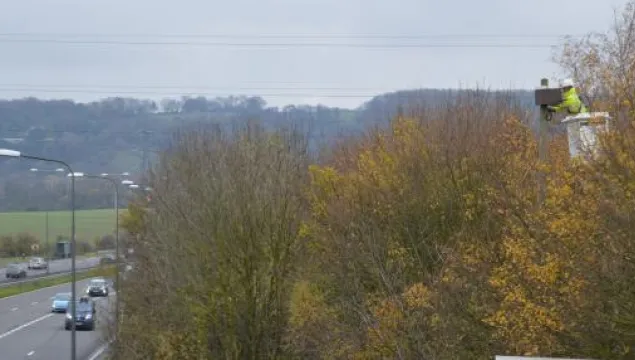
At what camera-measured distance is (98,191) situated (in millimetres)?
68312

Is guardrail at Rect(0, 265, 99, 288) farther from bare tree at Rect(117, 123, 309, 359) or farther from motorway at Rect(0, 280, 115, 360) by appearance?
bare tree at Rect(117, 123, 309, 359)

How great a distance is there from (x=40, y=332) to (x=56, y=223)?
52.6 m

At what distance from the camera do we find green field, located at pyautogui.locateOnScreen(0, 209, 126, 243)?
78812mm

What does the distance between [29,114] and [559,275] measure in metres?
86.1

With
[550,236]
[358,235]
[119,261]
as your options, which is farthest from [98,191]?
[550,236]

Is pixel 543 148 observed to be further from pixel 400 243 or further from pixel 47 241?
pixel 47 241

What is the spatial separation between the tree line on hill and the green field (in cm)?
3418

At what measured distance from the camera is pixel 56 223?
118 meters

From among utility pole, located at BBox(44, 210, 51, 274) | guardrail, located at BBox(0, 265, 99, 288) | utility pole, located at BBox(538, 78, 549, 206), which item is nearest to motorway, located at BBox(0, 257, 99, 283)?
guardrail, located at BBox(0, 265, 99, 288)

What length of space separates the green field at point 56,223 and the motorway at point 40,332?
4977 millimetres

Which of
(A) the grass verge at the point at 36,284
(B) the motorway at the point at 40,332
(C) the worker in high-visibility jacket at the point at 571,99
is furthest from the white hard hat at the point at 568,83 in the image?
(A) the grass verge at the point at 36,284

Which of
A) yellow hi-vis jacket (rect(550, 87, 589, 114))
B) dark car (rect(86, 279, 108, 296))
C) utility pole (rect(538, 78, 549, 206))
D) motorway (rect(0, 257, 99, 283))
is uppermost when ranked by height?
yellow hi-vis jacket (rect(550, 87, 589, 114))

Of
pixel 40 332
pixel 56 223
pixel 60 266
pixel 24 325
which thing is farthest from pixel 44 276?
pixel 40 332

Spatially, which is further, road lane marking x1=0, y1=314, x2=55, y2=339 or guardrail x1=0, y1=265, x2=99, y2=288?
guardrail x1=0, y1=265, x2=99, y2=288
